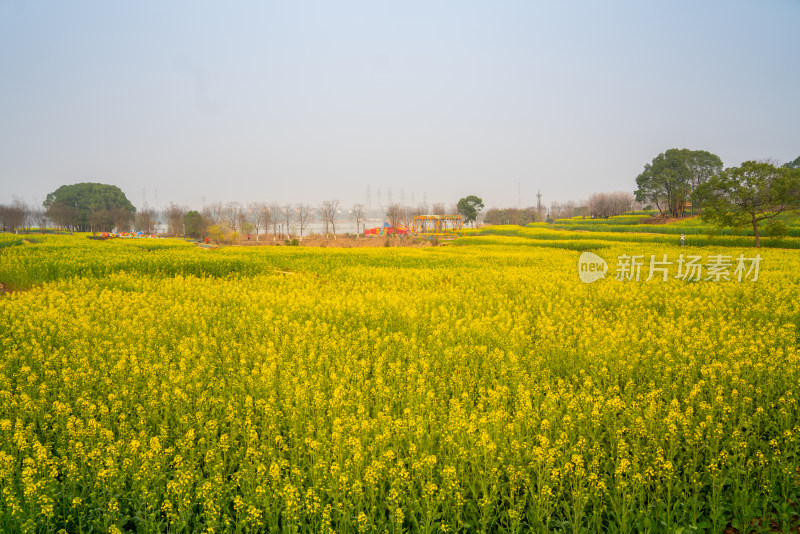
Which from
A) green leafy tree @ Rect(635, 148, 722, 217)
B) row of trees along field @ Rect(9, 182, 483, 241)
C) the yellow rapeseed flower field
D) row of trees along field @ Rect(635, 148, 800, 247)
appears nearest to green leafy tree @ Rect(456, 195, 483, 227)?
row of trees along field @ Rect(9, 182, 483, 241)

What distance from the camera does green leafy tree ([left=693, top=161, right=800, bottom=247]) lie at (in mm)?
32562

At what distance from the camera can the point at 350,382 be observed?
7.26 meters

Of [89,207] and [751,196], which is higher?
[89,207]

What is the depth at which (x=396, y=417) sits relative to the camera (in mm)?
6215

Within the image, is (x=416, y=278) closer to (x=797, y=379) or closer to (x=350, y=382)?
(x=350, y=382)

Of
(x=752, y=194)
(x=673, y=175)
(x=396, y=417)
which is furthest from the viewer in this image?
(x=673, y=175)

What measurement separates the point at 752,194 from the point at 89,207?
124877 millimetres

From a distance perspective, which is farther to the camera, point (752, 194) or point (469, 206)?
point (469, 206)

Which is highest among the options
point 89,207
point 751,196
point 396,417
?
point 89,207

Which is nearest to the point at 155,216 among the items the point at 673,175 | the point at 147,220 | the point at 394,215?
the point at 147,220

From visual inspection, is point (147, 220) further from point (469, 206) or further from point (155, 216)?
point (469, 206)

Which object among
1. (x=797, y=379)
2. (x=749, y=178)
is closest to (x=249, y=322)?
(x=797, y=379)

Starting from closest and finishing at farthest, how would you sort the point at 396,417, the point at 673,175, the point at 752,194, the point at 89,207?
the point at 396,417
the point at 752,194
the point at 673,175
the point at 89,207

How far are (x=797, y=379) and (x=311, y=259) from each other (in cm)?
2288
